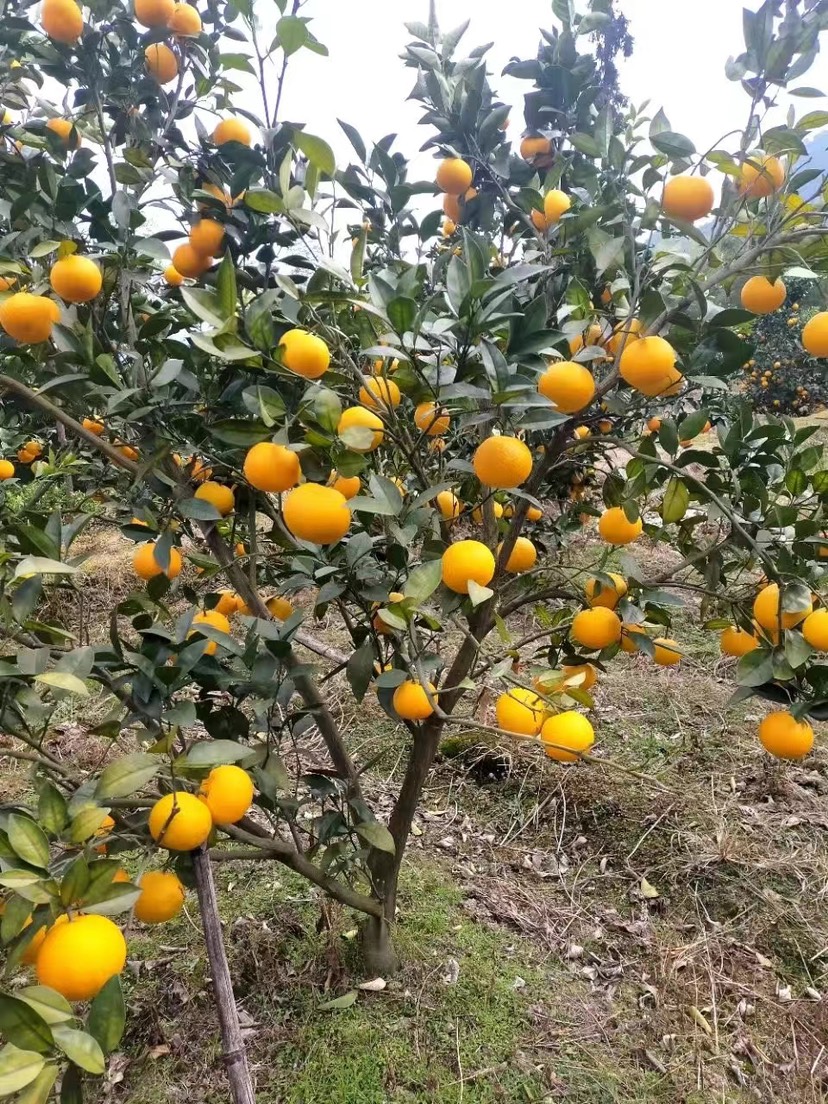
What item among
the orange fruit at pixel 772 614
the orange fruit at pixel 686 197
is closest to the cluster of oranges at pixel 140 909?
the orange fruit at pixel 772 614

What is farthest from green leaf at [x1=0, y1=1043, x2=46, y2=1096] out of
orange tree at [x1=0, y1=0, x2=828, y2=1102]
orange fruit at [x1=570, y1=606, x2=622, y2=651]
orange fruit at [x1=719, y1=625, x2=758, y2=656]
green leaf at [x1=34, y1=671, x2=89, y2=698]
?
orange fruit at [x1=719, y1=625, x2=758, y2=656]

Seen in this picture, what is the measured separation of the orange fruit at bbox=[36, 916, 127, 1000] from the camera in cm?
62

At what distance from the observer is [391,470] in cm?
143

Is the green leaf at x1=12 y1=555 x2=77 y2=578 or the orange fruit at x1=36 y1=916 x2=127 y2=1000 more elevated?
the green leaf at x1=12 y1=555 x2=77 y2=578

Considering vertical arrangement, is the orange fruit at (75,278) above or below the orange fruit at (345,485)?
above

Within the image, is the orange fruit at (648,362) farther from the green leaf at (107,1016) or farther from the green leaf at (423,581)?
the green leaf at (107,1016)

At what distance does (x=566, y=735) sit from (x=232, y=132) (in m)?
1.13

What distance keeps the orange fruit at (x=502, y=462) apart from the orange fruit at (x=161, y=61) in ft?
3.18

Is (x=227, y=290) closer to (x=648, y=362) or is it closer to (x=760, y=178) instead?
(x=648, y=362)

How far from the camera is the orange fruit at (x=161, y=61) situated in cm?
124

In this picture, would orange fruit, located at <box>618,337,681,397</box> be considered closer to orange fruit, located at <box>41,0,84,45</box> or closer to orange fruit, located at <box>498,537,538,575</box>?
orange fruit, located at <box>498,537,538,575</box>

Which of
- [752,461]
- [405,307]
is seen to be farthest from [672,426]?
[405,307]

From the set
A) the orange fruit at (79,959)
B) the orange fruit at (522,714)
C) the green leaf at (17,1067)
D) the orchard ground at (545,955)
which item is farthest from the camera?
the orchard ground at (545,955)

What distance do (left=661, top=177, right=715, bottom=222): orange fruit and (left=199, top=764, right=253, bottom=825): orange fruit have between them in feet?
3.01
